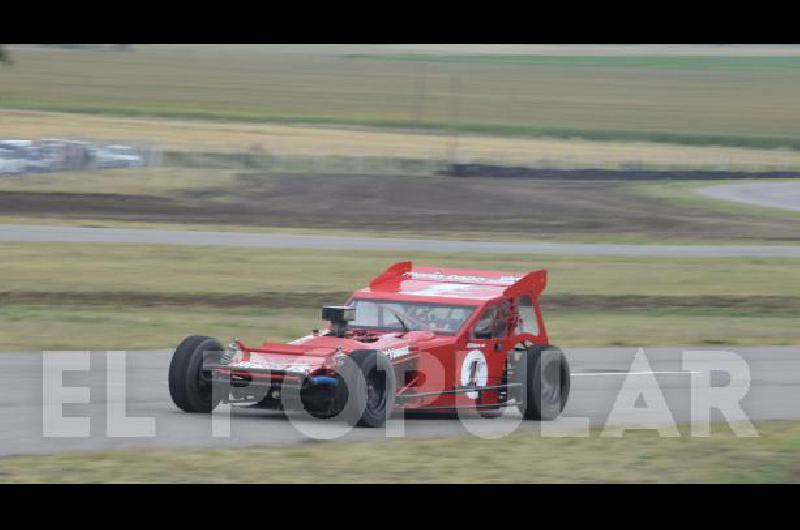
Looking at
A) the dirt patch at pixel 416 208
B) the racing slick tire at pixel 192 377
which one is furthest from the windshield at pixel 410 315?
the dirt patch at pixel 416 208

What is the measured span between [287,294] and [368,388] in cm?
1402

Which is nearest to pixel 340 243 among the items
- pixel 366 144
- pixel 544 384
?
pixel 544 384

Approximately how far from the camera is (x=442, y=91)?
130750 mm

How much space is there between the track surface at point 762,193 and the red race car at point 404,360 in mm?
42187

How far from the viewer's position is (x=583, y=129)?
105938mm

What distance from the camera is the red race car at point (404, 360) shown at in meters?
14.5

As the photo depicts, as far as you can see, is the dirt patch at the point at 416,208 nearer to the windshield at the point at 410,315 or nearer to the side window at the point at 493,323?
the side window at the point at 493,323

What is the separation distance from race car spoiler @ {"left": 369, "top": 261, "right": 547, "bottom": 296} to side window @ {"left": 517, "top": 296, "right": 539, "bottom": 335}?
0.14 metres

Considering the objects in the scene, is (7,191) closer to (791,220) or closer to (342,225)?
(342,225)

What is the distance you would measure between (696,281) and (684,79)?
113m

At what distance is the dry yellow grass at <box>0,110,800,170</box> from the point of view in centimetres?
7876

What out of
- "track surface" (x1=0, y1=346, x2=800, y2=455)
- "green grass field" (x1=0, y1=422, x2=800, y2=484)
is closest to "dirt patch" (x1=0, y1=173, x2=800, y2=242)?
"track surface" (x1=0, y1=346, x2=800, y2=455)

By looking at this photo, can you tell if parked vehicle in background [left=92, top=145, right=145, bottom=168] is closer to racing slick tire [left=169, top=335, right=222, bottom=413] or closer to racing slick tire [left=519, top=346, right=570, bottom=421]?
racing slick tire [left=519, top=346, right=570, bottom=421]

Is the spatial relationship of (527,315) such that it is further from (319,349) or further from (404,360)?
(319,349)
